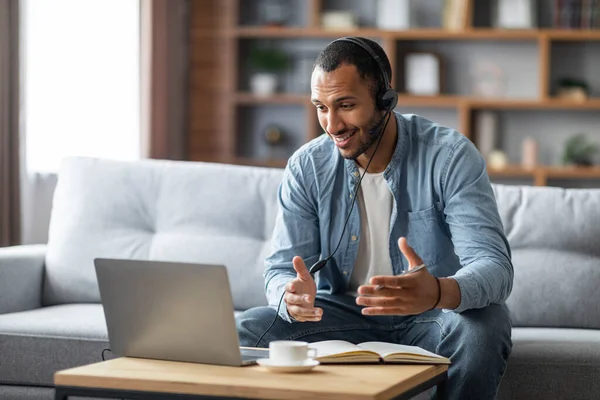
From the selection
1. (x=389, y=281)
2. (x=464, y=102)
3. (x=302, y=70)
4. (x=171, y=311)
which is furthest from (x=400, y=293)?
(x=302, y=70)

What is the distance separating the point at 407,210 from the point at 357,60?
358mm

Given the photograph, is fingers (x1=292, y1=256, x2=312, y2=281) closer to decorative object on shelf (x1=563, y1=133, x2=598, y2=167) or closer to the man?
the man

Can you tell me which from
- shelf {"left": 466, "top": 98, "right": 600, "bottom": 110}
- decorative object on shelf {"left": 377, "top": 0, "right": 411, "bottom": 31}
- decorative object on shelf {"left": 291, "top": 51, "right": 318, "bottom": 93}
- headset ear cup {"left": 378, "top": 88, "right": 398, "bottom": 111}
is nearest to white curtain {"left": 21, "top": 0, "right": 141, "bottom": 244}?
decorative object on shelf {"left": 291, "top": 51, "right": 318, "bottom": 93}

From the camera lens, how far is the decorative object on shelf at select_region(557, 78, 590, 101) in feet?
16.7

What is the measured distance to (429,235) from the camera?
7.09 feet

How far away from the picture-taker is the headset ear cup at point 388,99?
212cm

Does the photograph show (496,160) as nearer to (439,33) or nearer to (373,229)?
(439,33)

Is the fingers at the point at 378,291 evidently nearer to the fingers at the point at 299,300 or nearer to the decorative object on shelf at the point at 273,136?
the fingers at the point at 299,300

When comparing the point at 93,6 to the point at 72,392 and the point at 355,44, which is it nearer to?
the point at 355,44

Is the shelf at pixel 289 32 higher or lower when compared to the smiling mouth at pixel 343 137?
higher

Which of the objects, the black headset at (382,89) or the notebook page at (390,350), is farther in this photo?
the black headset at (382,89)

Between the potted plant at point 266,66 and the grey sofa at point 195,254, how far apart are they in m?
2.41

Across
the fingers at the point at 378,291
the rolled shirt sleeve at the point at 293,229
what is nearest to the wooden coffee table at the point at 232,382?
the fingers at the point at 378,291

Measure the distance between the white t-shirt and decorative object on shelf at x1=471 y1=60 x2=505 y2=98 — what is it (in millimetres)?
3147
